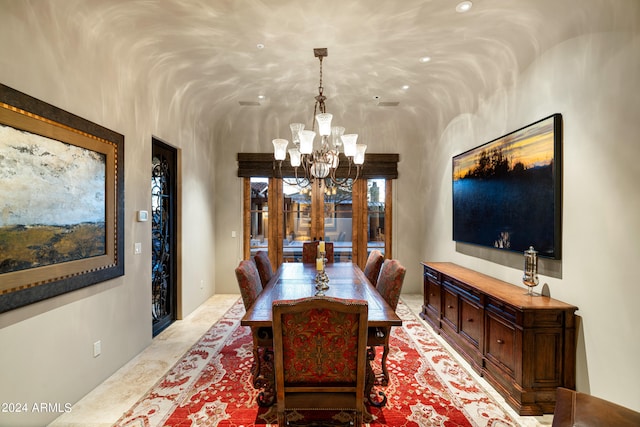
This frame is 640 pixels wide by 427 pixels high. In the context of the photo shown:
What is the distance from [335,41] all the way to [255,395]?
318 centimetres

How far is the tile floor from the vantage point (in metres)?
2.18

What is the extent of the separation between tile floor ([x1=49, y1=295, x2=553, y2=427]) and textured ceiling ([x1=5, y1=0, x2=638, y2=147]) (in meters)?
2.71

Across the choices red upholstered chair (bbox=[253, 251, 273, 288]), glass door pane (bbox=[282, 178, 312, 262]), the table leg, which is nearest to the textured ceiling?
glass door pane (bbox=[282, 178, 312, 262])

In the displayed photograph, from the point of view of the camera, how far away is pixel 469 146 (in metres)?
3.95

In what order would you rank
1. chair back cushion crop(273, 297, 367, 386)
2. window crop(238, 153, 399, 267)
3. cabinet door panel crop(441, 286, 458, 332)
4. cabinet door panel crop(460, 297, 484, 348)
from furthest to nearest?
window crop(238, 153, 399, 267)
cabinet door panel crop(441, 286, 458, 332)
cabinet door panel crop(460, 297, 484, 348)
chair back cushion crop(273, 297, 367, 386)

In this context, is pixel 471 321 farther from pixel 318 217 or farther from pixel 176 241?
pixel 176 241

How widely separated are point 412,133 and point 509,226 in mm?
3065

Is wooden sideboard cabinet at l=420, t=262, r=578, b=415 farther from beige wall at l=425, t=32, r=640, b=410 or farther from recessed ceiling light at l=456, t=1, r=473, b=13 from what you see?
recessed ceiling light at l=456, t=1, r=473, b=13

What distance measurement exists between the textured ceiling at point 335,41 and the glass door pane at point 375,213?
1.67 meters

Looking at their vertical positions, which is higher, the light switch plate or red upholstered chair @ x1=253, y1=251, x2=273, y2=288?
the light switch plate

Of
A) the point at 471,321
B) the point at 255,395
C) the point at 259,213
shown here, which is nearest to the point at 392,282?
the point at 471,321

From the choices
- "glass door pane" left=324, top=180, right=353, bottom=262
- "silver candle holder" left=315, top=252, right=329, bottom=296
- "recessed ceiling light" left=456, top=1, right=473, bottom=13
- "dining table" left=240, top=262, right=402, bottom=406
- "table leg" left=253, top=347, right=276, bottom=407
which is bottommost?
"table leg" left=253, top=347, right=276, bottom=407

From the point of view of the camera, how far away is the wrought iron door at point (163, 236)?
3867mm

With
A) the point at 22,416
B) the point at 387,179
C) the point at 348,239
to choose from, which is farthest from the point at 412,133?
the point at 22,416
